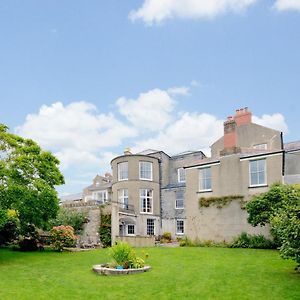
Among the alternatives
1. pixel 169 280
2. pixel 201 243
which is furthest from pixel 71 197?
pixel 169 280

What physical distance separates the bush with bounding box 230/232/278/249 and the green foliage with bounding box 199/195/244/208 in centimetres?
267

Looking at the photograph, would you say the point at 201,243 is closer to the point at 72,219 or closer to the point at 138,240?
the point at 138,240

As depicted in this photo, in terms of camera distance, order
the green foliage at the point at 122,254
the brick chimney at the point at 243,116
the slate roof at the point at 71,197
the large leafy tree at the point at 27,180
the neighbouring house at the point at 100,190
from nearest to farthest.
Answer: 1. the green foliage at the point at 122,254
2. the large leafy tree at the point at 27,180
3. the brick chimney at the point at 243,116
4. the neighbouring house at the point at 100,190
5. the slate roof at the point at 71,197

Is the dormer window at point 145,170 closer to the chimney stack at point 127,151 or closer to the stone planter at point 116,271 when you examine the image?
the chimney stack at point 127,151

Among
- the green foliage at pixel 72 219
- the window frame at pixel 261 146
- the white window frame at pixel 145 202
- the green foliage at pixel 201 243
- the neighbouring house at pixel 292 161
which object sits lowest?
the green foliage at pixel 201 243

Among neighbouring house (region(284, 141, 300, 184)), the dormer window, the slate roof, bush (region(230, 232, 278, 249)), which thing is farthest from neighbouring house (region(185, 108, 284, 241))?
the slate roof

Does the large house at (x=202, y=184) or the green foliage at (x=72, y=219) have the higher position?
the large house at (x=202, y=184)

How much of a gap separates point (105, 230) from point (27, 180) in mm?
11747

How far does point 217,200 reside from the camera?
3108 cm

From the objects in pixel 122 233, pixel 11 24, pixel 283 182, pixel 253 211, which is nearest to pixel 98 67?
pixel 11 24

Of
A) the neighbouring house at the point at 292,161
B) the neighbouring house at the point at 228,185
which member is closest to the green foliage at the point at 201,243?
the neighbouring house at the point at 228,185

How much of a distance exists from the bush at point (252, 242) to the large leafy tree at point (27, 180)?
13.2 meters

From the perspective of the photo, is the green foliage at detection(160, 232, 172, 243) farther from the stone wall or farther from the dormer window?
the stone wall

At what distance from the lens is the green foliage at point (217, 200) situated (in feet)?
99.1
